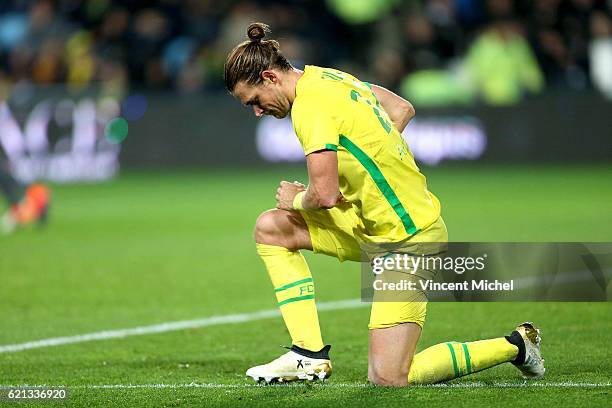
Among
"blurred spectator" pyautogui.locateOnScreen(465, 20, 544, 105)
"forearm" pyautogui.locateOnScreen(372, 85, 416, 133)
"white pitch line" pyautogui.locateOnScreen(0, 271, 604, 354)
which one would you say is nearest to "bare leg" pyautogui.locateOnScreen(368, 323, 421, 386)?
"forearm" pyautogui.locateOnScreen(372, 85, 416, 133)

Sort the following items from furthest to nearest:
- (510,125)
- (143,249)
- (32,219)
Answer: (510,125) < (32,219) < (143,249)

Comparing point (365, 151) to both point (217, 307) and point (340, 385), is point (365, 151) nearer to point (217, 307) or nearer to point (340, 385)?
A: point (340, 385)

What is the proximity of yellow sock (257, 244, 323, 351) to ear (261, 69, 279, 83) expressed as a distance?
897 millimetres

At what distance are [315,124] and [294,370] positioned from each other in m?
1.26

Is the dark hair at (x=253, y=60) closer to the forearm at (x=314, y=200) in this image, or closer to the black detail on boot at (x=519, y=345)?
the forearm at (x=314, y=200)

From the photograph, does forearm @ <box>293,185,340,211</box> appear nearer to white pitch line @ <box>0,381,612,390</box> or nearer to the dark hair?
the dark hair

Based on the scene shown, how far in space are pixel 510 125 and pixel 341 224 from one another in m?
12.7

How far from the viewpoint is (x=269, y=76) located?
551 cm

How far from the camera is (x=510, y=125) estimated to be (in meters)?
18.2

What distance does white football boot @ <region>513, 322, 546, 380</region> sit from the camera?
5711mm

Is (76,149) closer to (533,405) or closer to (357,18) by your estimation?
(357,18)

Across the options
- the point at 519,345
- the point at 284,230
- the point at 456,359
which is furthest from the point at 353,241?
the point at 519,345

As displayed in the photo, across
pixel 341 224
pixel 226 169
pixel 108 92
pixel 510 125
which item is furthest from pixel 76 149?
pixel 341 224

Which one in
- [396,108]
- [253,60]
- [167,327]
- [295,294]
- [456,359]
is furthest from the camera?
[167,327]
